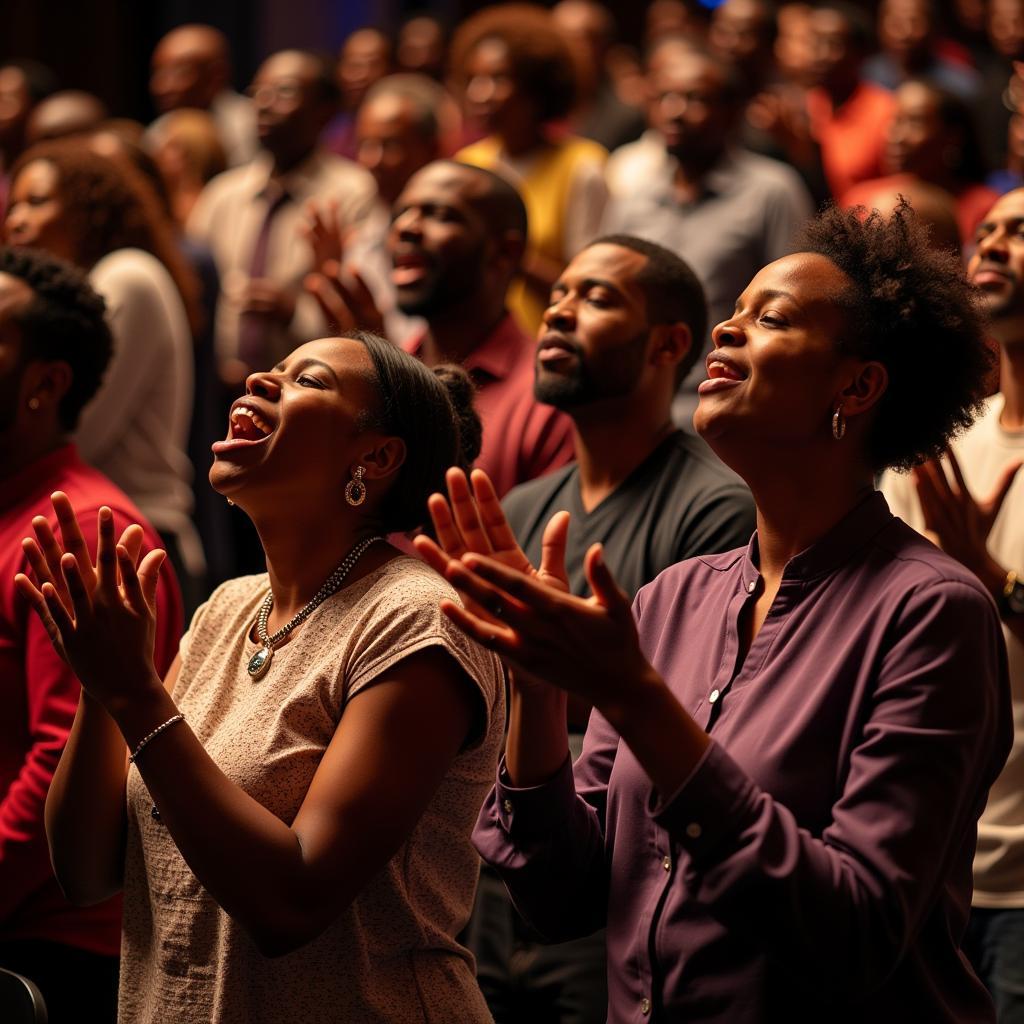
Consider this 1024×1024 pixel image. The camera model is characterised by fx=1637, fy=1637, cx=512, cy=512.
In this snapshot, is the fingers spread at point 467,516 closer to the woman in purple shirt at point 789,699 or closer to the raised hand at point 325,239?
the woman in purple shirt at point 789,699

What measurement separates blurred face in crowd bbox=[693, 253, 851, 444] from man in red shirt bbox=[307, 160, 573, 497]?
150 centimetres

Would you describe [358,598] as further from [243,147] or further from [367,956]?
[243,147]

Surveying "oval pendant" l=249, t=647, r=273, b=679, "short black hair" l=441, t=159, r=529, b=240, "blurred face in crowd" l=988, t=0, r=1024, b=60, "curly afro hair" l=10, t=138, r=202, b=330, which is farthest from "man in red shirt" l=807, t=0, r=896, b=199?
"oval pendant" l=249, t=647, r=273, b=679

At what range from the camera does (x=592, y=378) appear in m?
2.89

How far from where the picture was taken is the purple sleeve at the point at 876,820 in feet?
4.97

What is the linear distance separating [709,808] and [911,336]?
0.63 m

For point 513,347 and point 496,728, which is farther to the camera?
point 513,347

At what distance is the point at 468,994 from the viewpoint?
1.98 m

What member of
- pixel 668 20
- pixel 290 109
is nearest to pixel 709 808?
pixel 290 109

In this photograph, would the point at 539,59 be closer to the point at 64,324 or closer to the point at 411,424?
the point at 64,324

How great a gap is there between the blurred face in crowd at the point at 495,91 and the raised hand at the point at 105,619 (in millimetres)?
3288

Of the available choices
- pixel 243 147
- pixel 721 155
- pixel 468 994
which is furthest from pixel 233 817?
pixel 243 147

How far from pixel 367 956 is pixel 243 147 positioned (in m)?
5.40

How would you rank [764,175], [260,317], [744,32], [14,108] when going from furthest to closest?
[14,108] → [744,32] → [260,317] → [764,175]
